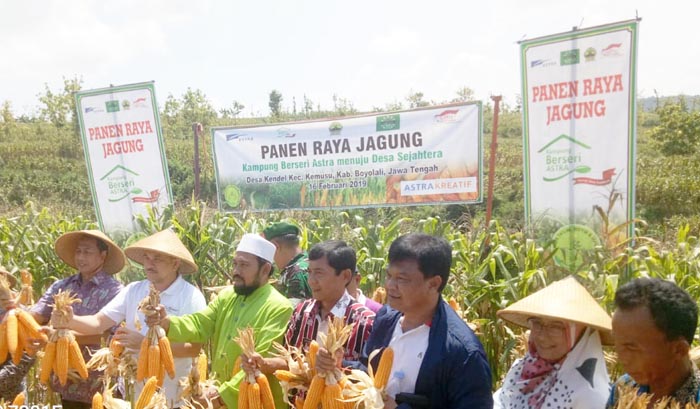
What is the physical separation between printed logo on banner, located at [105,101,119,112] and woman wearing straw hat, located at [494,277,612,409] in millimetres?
6125

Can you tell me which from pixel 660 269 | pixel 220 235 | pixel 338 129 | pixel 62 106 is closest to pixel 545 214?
pixel 660 269

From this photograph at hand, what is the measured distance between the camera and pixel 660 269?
4.04 m

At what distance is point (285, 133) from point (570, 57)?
3321 millimetres

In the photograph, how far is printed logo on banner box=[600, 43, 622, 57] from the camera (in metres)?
4.63

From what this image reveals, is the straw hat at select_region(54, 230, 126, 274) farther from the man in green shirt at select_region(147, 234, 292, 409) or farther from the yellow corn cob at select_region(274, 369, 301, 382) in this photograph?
the yellow corn cob at select_region(274, 369, 301, 382)

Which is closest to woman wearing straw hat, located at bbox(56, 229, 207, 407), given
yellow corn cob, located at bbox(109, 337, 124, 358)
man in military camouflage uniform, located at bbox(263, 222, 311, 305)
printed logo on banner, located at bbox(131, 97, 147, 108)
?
yellow corn cob, located at bbox(109, 337, 124, 358)

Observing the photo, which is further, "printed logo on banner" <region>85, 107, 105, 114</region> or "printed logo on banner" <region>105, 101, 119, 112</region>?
"printed logo on banner" <region>85, 107, 105, 114</region>

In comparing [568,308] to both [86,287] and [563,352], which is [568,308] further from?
[86,287]

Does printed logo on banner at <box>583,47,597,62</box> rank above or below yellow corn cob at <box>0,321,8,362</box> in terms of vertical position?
above

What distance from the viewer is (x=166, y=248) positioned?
3.66 m

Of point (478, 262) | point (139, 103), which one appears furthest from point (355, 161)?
point (139, 103)

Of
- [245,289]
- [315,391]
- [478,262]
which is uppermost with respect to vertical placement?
[245,289]

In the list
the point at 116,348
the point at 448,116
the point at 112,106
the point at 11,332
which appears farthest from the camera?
the point at 112,106

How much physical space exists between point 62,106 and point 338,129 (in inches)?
1171
